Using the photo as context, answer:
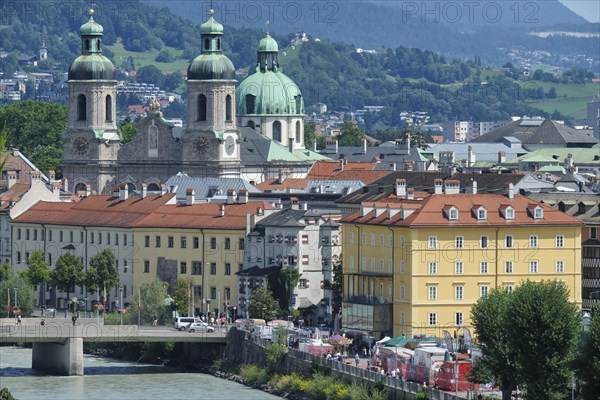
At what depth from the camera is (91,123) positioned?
14300 cm

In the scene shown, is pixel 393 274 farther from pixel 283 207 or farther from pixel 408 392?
pixel 283 207

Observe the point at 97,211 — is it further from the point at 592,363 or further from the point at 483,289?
the point at 592,363

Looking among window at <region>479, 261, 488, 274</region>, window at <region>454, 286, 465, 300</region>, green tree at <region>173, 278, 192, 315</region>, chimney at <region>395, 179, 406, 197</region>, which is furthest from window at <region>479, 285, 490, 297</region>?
green tree at <region>173, 278, 192, 315</region>

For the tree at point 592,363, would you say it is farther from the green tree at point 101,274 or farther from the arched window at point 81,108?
the arched window at point 81,108

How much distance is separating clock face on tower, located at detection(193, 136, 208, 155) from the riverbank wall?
5480 cm

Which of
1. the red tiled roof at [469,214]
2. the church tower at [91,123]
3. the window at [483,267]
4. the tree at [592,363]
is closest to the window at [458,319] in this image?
Answer: the window at [483,267]

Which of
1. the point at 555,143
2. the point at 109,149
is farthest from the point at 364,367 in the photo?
the point at 555,143

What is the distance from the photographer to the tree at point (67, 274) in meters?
102

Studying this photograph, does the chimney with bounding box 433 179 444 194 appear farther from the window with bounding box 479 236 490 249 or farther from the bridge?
the bridge

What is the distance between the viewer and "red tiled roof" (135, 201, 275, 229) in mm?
100312

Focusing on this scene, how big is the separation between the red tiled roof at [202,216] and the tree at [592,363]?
38.4 meters

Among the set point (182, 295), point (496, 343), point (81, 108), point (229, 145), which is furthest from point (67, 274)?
point (81, 108)

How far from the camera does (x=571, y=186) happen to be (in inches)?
4311

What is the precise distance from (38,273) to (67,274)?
2278 mm
